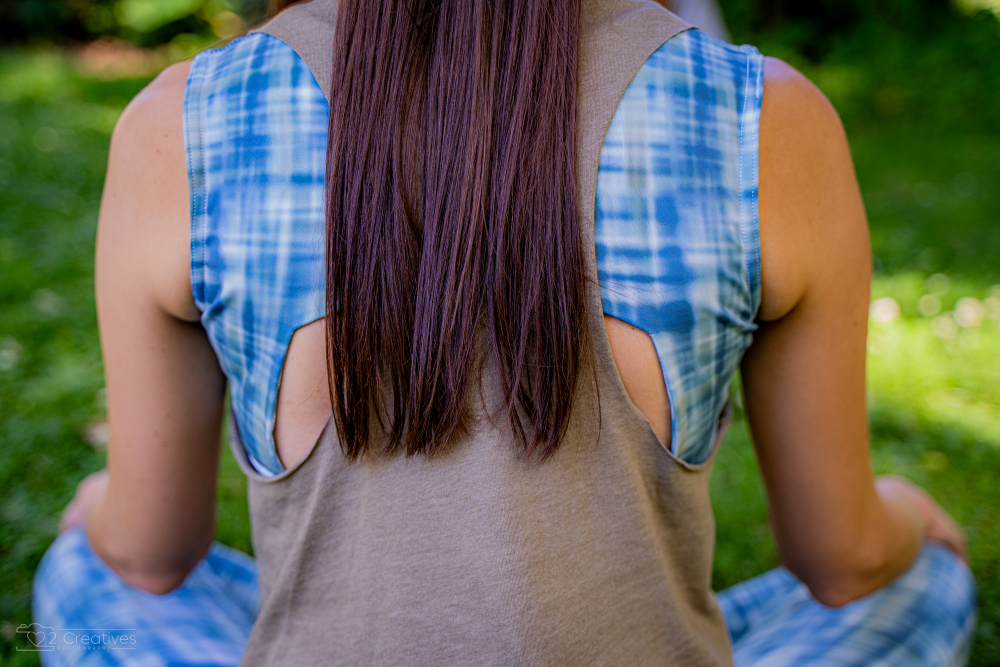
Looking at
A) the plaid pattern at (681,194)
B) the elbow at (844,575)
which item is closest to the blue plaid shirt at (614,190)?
the plaid pattern at (681,194)

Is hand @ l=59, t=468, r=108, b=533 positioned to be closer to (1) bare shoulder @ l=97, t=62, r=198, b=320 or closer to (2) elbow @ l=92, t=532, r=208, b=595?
(2) elbow @ l=92, t=532, r=208, b=595

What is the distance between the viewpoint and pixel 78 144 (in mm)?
6410

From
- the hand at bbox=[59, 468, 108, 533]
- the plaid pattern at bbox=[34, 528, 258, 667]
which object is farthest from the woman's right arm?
the hand at bbox=[59, 468, 108, 533]

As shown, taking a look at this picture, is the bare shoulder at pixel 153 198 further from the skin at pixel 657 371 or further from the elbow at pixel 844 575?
the elbow at pixel 844 575

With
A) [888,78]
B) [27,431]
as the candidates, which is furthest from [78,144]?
[888,78]

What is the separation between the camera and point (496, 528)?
948mm

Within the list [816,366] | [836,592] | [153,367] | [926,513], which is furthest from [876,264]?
[153,367]

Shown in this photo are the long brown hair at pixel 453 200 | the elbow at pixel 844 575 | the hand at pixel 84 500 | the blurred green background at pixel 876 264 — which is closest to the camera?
the long brown hair at pixel 453 200

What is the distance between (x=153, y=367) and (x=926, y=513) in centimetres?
149

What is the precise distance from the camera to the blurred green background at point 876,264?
2.65 m

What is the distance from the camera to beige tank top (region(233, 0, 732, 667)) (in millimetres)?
950

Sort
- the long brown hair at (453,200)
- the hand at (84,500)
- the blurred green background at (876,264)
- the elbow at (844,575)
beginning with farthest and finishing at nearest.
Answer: the blurred green background at (876,264) < the hand at (84,500) < the elbow at (844,575) < the long brown hair at (453,200)

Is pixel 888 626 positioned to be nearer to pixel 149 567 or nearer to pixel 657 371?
pixel 657 371

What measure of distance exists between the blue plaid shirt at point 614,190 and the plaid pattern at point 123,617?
2.31 ft
